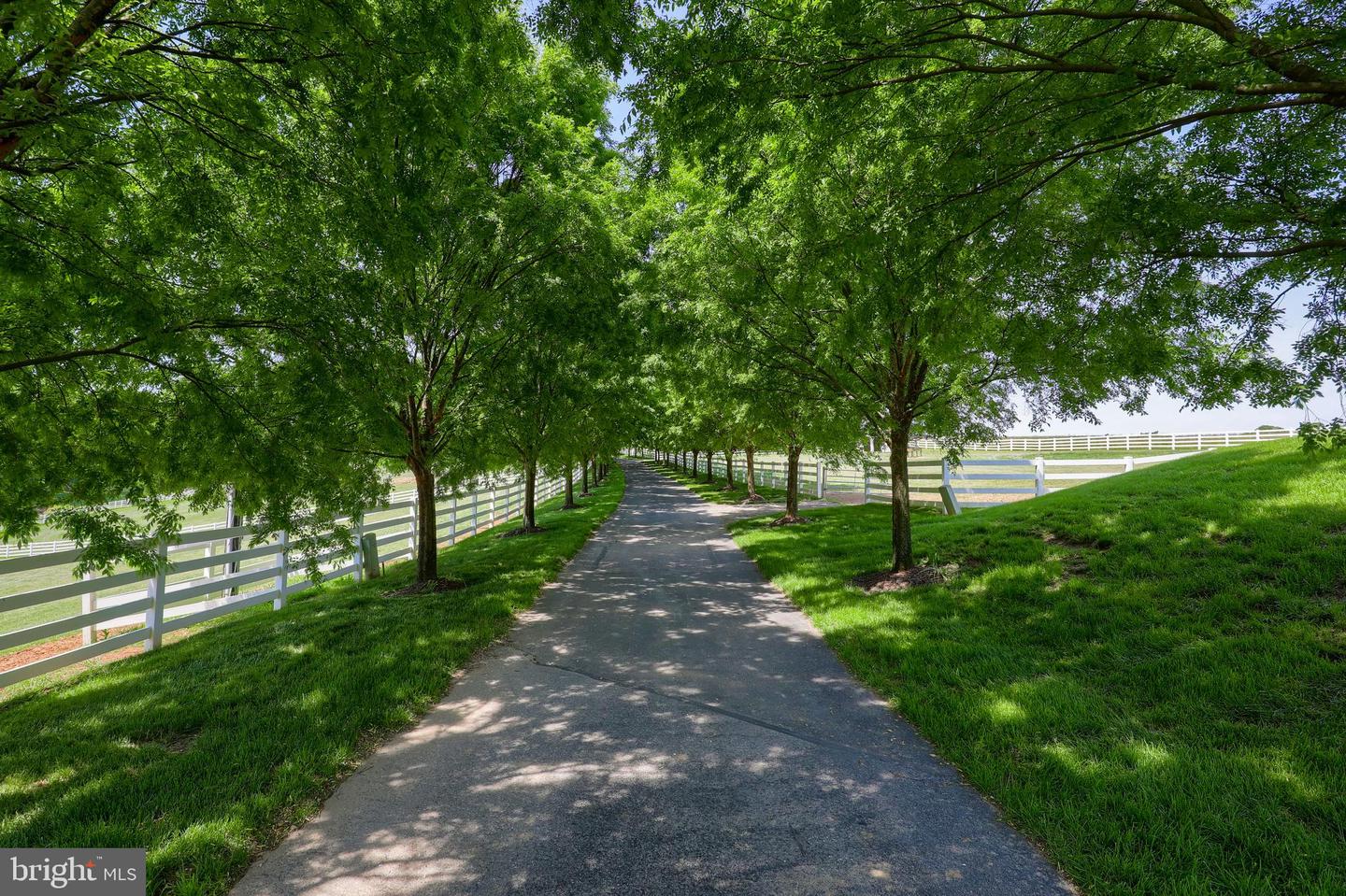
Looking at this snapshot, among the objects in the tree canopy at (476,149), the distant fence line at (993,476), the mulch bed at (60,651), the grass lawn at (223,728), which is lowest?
the mulch bed at (60,651)

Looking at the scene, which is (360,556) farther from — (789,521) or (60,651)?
(789,521)

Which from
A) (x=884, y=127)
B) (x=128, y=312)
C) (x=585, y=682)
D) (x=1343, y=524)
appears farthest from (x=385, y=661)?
(x=1343, y=524)

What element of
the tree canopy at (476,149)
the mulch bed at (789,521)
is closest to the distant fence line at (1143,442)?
the mulch bed at (789,521)

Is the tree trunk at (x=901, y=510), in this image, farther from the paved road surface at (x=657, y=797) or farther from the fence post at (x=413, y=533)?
the fence post at (x=413, y=533)

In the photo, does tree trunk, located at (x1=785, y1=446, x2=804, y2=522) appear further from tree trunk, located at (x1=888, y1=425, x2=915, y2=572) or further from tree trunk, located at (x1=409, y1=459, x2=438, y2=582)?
tree trunk, located at (x1=409, y1=459, x2=438, y2=582)

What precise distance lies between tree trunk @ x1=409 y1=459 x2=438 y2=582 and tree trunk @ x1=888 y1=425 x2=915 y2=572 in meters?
7.18

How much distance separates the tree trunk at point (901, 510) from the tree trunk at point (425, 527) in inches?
283

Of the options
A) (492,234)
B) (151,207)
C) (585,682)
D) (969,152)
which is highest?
(492,234)

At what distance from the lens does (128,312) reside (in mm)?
3457

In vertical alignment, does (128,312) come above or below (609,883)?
above

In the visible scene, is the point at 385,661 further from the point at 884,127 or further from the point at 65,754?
the point at 884,127

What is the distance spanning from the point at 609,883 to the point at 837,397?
741cm

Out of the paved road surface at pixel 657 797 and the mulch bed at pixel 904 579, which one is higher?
the mulch bed at pixel 904 579

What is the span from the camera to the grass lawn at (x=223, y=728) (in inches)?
112
